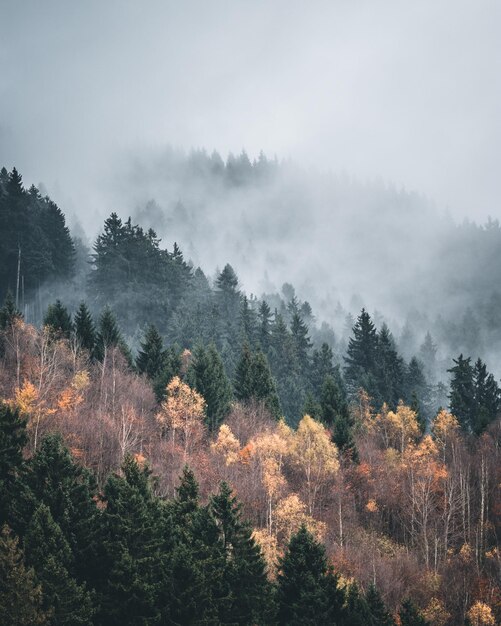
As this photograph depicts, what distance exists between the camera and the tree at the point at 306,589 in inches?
1197

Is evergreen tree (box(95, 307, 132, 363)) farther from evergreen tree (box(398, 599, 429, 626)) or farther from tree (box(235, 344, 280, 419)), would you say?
evergreen tree (box(398, 599, 429, 626))

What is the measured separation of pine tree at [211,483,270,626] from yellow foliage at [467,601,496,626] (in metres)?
19.8

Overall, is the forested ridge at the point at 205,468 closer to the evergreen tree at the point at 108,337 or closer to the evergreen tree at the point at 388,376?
the evergreen tree at the point at 108,337

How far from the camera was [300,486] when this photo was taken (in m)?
53.8

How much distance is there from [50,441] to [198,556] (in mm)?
10557

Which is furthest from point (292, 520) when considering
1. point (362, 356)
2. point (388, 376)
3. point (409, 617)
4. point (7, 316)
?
point (362, 356)

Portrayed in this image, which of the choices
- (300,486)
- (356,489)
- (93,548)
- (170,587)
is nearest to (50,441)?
(93,548)

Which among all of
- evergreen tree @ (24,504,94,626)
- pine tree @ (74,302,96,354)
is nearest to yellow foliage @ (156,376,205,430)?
pine tree @ (74,302,96,354)

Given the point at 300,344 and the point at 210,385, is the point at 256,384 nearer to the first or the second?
the point at 210,385

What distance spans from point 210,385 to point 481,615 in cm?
3502

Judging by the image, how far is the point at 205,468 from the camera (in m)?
48.5

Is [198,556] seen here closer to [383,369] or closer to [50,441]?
[50,441]

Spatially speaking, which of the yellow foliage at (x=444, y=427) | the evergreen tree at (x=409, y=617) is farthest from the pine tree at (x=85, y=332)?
the yellow foliage at (x=444, y=427)

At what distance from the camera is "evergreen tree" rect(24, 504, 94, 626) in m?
22.5
